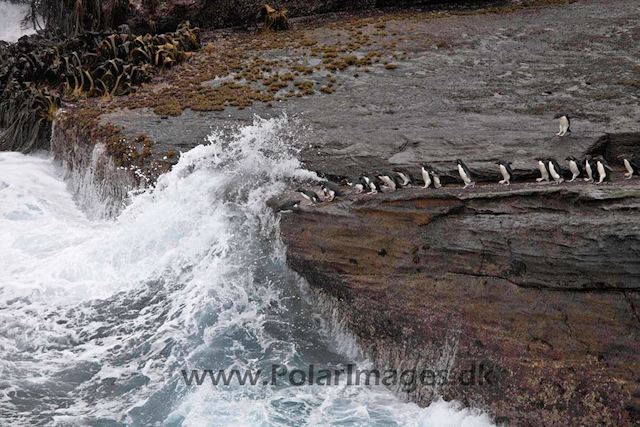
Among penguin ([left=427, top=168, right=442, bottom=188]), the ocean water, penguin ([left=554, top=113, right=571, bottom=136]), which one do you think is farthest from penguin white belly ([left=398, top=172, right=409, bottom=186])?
the ocean water

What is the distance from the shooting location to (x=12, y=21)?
99.1 feet

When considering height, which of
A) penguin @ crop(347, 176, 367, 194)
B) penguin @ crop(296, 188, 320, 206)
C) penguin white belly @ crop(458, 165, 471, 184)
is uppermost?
penguin white belly @ crop(458, 165, 471, 184)

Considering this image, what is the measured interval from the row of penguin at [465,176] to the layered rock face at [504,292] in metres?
0.62

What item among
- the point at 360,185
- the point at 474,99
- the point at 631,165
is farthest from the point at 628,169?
the point at 474,99

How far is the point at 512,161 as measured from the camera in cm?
1282

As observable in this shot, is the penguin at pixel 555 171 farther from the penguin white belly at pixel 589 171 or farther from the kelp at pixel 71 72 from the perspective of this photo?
the kelp at pixel 71 72

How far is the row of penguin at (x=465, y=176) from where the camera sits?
11.3 metres

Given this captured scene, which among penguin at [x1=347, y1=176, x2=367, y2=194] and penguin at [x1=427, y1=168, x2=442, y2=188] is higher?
penguin at [x1=427, y1=168, x2=442, y2=188]

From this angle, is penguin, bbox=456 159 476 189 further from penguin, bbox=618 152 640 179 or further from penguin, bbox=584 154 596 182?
penguin, bbox=618 152 640 179

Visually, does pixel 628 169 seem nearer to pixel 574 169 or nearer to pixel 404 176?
pixel 574 169

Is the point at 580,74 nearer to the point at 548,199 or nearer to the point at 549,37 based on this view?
the point at 549,37

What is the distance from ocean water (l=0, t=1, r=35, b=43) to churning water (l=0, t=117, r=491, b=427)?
1604 cm

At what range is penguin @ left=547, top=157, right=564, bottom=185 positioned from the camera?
11609 millimetres

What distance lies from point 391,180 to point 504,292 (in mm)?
3302
